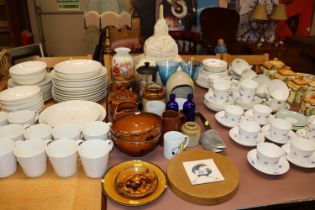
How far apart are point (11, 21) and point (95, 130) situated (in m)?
2.79

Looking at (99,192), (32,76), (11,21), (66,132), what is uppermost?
(11,21)

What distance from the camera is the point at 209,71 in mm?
1642

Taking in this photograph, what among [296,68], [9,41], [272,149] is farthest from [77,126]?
[296,68]

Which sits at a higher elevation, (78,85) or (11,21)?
(11,21)

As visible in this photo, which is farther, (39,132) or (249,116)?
(249,116)

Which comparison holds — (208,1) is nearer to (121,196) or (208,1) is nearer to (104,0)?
(104,0)

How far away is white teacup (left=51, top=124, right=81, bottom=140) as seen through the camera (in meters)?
1.07

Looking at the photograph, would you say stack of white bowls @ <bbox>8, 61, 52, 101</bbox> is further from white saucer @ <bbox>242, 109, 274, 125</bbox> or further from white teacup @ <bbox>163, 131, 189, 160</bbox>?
white saucer @ <bbox>242, 109, 274, 125</bbox>

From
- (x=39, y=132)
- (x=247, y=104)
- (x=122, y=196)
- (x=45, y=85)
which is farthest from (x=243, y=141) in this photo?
(x=45, y=85)

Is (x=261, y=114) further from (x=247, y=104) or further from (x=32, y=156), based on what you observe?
(x=32, y=156)

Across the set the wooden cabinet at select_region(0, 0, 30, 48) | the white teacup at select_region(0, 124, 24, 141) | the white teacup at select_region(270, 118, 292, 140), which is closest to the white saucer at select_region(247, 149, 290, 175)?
the white teacup at select_region(270, 118, 292, 140)

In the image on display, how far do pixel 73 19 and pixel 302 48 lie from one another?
291cm

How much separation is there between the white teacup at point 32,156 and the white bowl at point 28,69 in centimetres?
53

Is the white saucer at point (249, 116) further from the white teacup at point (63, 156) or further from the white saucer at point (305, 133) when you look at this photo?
the white teacup at point (63, 156)
